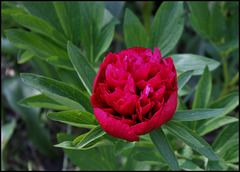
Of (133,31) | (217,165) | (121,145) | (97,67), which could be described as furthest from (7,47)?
(217,165)

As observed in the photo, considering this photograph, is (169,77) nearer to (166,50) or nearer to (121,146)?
(121,146)

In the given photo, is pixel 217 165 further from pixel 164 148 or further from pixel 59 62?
pixel 59 62

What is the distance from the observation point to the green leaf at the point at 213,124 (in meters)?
0.87

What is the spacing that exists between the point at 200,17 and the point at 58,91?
693 mm

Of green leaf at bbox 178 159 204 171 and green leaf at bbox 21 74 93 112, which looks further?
green leaf at bbox 178 159 204 171

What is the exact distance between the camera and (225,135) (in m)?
0.98

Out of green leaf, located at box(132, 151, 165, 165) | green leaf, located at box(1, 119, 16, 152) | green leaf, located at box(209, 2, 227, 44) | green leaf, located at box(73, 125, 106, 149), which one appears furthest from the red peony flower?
green leaf, located at box(1, 119, 16, 152)

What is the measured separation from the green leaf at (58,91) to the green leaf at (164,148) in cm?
19

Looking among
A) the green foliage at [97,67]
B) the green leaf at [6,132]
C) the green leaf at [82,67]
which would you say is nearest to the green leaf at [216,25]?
the green foliage at [97,67]

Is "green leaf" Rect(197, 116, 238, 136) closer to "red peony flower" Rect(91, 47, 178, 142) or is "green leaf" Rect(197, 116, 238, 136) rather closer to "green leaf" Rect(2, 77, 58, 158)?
"red peony flower" Rect(91, 47, 178, 142)

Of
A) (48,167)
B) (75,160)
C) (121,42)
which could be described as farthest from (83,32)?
(48,167)

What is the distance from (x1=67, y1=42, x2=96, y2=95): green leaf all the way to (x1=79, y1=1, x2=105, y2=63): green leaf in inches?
11.4

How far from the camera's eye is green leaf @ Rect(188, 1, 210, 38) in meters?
1.15

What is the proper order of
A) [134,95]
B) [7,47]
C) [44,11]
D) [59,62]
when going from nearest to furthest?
[134,95]
[59,62]
[44,11]
[7,47]
